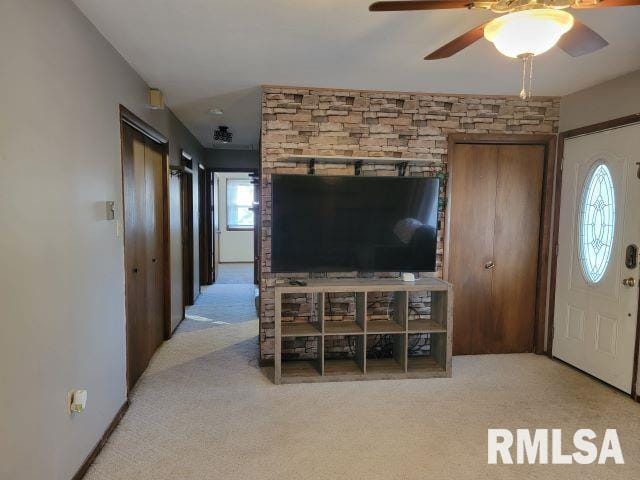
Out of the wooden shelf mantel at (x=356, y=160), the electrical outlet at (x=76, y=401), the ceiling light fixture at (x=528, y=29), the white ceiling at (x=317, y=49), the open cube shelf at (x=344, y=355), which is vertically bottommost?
the open cube shelf at (x=344, y=355)

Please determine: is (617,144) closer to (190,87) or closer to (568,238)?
(568,238)

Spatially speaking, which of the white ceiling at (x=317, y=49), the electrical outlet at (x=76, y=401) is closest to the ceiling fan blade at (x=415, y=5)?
the white ceiling at (x=317, y=49)

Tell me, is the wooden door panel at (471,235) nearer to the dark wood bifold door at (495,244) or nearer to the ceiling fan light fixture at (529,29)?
the dark wood bifold door at (495,244)

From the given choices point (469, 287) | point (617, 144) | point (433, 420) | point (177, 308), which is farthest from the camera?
point (177, 308)

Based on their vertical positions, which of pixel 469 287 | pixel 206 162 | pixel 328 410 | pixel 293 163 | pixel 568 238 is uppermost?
pixel 206 162

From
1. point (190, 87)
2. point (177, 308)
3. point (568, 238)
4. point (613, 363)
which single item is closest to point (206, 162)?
point (177, 308)

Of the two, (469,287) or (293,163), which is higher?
(293,163)

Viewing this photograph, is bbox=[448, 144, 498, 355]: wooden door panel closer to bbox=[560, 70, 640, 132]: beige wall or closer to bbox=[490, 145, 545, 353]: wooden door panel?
bbox=[490, 145, 545, 353]: wooden door panel

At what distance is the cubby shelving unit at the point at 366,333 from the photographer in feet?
10.5

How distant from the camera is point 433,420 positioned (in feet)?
8.70

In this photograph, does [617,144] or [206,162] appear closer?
[617,144]

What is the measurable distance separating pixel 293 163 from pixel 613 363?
3038mm

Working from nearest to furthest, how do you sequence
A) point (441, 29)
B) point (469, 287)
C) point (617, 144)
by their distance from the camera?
point (441, 29), point (617, 144), point (469, 287)

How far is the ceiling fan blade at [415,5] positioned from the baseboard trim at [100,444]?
254 cm
